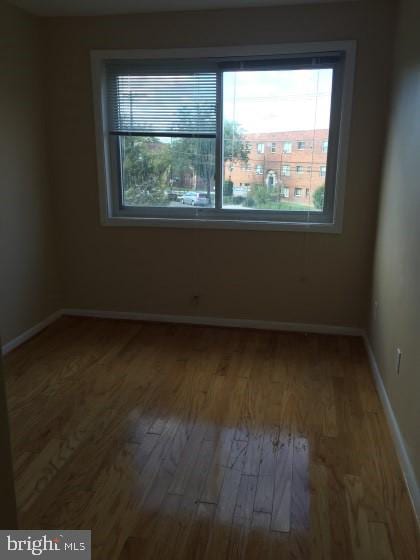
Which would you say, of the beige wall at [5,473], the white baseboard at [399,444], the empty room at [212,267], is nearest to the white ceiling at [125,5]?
the empty room at [212,267]

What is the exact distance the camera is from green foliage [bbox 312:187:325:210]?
3.59 metres

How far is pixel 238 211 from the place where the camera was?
3.76m

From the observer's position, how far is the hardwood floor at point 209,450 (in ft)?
5.81

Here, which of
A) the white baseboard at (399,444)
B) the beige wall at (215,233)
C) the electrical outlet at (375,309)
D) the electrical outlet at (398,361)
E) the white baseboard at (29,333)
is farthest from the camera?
the white baseboard at (29,333)

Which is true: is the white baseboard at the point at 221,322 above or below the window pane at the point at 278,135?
below

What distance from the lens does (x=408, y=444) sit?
6.89 ft

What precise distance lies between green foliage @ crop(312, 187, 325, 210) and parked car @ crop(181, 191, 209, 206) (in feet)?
2.91

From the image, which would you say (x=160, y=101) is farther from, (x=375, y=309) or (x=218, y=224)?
(x=375, y=309)

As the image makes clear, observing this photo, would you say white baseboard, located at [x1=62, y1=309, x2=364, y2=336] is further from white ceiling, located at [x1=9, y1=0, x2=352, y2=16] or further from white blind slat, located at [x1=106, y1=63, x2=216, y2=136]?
white ceiling, located at [x1=9, y1=0, x2=352, y2=16]

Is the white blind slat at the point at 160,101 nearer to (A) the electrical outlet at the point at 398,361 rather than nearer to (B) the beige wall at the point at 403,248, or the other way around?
(B) the beige wall at the point at 403,248

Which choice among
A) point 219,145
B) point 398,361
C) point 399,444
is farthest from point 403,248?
point 219,145

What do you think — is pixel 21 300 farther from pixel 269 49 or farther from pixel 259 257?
pixel 269 49

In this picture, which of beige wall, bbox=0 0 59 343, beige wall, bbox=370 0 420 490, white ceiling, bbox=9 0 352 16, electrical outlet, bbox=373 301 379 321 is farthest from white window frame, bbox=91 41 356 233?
electrical outlet, bbox=373 301 379 321

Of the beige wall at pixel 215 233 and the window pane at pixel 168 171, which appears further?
the window pane at pixel 168 171
